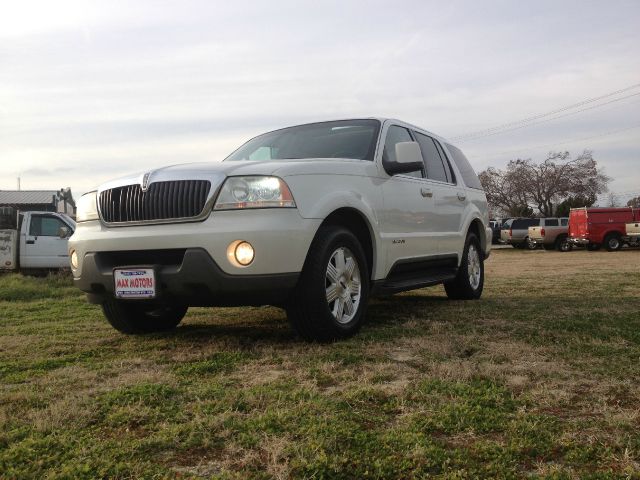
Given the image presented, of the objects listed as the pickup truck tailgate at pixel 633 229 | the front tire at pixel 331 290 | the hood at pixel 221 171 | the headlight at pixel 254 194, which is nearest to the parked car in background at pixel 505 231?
the pickup truck tailgate at pixel 633 229

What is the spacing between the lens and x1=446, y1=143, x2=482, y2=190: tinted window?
721 cm

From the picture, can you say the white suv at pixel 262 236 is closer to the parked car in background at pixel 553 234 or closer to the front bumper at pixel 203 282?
Answer: the front bumper at pixel 203 282

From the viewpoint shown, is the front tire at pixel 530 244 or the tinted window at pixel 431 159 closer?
the tinted window at pixel 431 159

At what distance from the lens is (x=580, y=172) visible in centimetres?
6281

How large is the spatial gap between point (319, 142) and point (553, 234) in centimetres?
2340

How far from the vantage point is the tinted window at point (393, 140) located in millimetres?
5281

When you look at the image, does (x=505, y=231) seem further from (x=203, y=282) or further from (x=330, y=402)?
(x=330, y=402)

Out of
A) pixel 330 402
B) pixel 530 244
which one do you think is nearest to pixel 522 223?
→ pixel 530 244

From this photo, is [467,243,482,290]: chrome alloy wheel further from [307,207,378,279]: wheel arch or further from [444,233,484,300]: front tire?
[307,207,378,279]: wheel arch

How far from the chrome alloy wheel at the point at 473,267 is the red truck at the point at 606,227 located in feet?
61.3

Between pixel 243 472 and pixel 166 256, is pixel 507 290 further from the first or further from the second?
pixel 243 472

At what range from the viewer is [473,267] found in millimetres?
7133

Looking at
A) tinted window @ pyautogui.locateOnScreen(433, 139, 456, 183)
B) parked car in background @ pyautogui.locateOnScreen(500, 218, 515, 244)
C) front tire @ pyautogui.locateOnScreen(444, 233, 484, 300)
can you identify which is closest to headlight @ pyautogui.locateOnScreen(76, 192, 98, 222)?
tinted window @ pyautogui.locateOnScreen(433, 139, 456, 183)

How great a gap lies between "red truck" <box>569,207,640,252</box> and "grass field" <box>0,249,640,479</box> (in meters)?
20.6
